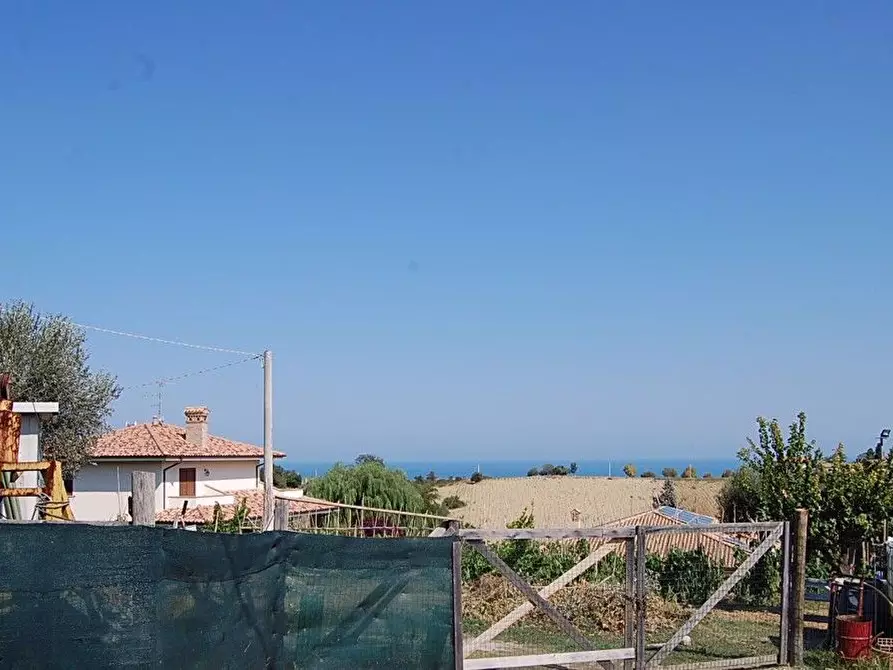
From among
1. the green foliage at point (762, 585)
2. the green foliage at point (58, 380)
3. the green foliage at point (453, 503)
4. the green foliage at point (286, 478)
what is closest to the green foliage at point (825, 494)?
the green foliage at point (762, 585)

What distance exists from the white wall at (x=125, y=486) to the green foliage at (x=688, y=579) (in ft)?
89.9

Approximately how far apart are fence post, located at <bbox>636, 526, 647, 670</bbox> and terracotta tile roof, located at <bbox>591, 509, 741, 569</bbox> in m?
6.16

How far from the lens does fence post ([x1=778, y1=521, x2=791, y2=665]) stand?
1209 cm

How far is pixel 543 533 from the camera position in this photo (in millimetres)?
10633

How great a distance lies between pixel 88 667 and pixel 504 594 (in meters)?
9.42

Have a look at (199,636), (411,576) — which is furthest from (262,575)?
(411,576)

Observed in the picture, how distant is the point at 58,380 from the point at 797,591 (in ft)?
72.8

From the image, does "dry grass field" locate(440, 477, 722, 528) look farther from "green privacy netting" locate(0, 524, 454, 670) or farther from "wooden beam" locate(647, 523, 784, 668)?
"green privacy netting" locate(0, 524, 454, 670)

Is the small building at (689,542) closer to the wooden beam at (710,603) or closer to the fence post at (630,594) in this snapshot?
the wooden beam at (710,603)

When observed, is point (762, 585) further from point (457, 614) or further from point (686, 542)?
point (457, 614)

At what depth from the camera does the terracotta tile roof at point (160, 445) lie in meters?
41.8

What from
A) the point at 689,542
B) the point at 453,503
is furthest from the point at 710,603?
the point at 453,503

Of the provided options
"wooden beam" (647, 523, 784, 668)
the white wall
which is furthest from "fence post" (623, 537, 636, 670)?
the white wall

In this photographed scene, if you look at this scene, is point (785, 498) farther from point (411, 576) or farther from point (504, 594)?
point (411, 576)
